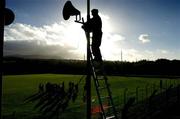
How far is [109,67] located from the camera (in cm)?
7419

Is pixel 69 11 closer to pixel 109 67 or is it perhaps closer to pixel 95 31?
pixel 95 31

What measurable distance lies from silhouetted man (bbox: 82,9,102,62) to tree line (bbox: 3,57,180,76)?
195 ft

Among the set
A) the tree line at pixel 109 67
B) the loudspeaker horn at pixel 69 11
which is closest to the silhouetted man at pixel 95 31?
the loudspeaker horn at pixel 69 11

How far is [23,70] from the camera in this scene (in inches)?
2763

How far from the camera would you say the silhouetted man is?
9.19 metres

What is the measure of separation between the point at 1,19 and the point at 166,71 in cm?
6808

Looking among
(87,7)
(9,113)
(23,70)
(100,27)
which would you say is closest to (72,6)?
(87,7)

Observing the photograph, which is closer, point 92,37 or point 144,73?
point 92,37

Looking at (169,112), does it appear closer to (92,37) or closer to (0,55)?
(92,37)

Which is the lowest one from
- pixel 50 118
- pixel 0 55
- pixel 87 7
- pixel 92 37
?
pixel 50 118

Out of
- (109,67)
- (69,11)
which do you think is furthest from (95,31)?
(109,67)

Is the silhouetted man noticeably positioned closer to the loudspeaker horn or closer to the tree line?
the loudspeaker horn

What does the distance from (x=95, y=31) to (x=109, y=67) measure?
6490 centimetres

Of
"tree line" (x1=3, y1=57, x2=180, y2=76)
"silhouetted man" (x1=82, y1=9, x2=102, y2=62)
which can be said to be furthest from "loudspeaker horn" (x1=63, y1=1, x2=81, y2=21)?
"tree line" (x1=3, y1=57, x2=180, y2=76)
